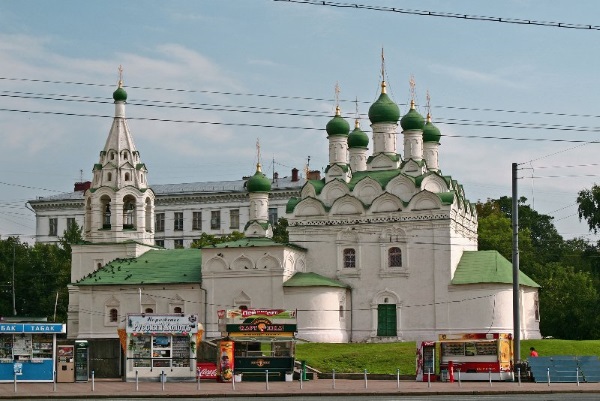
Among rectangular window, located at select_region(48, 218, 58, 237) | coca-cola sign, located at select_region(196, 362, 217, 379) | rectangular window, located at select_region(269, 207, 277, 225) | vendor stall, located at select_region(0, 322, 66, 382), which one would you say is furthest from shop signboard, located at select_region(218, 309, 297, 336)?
rectangular window, located at select_region(48, 218, 58, 237)

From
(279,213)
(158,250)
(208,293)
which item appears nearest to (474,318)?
(208,293)

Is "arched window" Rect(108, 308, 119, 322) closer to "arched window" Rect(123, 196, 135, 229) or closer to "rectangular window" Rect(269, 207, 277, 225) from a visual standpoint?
"arched window" Rect(123, 196, 135, 229)

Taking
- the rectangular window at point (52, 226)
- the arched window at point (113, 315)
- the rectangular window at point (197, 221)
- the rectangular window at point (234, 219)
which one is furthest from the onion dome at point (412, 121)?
the rectangular window at point (52, 226)

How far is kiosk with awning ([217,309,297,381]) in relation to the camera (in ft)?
129

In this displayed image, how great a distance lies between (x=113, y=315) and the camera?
5816 cm

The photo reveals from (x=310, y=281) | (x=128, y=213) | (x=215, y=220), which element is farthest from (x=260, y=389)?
(x=215, y=220)

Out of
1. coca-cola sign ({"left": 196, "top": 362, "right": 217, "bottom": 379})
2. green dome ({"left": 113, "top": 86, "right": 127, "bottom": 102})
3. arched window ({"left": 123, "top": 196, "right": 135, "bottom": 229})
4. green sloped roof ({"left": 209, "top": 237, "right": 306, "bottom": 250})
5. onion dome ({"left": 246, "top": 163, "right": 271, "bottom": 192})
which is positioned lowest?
coca-cola sign ({"left": 196, "top": 362, "right": 217, "bottom": 379})

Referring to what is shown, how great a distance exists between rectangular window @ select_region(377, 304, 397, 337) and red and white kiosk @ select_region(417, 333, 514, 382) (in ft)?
51.3

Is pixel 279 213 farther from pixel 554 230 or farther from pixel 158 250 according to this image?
pixel 158 250

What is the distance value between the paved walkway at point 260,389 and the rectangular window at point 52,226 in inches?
2612

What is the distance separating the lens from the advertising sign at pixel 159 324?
39.2 m

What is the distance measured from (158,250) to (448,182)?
54.3 feet

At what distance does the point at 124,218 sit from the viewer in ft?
203

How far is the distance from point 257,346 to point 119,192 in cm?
2242
